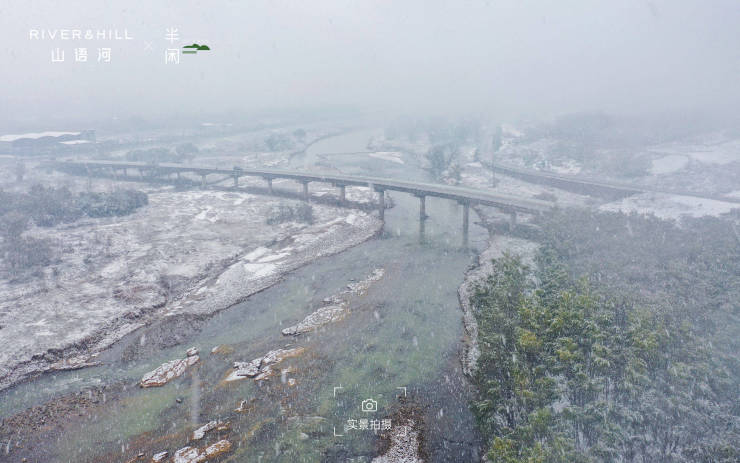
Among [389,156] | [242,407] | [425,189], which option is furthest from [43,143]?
[242,407]

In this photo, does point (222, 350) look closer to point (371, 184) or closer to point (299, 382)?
point (299, 382)

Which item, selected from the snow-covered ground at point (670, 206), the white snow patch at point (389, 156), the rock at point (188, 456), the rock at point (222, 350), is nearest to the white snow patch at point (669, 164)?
the snow-covered ground at point (670, 206)

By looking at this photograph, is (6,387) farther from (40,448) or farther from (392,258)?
(392,258)

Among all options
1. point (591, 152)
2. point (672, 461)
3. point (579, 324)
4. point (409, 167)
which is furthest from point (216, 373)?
point (591, 152)

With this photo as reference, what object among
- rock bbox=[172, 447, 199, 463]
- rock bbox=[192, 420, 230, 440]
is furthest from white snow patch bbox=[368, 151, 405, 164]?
rock bbox=[172, 447, 199, 463]

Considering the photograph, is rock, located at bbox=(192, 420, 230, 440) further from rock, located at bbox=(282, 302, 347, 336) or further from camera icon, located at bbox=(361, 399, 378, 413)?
rock, located at bbox=(282, 302, 347, 336)

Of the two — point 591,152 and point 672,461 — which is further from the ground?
point 591,152
